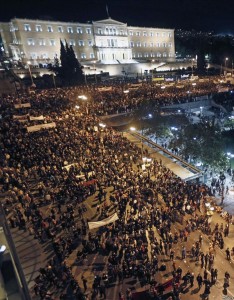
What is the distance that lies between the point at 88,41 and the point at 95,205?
264 ft

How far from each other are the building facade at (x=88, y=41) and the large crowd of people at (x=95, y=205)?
5686cm

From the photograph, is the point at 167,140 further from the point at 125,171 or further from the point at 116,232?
the point at 116,232

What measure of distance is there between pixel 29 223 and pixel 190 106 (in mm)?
36844

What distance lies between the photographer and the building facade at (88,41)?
7519 cm

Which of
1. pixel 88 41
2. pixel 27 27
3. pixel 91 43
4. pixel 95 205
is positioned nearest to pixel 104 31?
pixel 91 43

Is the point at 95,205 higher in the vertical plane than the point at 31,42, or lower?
lower

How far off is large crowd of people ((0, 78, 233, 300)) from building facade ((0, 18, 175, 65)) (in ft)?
187

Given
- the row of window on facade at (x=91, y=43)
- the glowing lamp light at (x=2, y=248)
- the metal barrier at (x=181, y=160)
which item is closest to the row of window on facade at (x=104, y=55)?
the row of window on facade at (x=91, y=43)

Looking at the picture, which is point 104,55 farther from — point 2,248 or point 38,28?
point 2,248

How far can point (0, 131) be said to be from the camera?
2495cm

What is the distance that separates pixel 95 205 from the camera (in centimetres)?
1708

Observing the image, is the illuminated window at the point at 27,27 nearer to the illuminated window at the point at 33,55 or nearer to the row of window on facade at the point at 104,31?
the row of window on facade at the point at 104,31

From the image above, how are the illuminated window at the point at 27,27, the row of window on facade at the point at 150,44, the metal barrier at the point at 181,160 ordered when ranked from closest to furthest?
the metal barrier at the point at 181,160
the illuminated window at the point at 27,27
the row of window on facade at the point at 150,44

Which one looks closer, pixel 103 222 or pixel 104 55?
pixel 103 222
